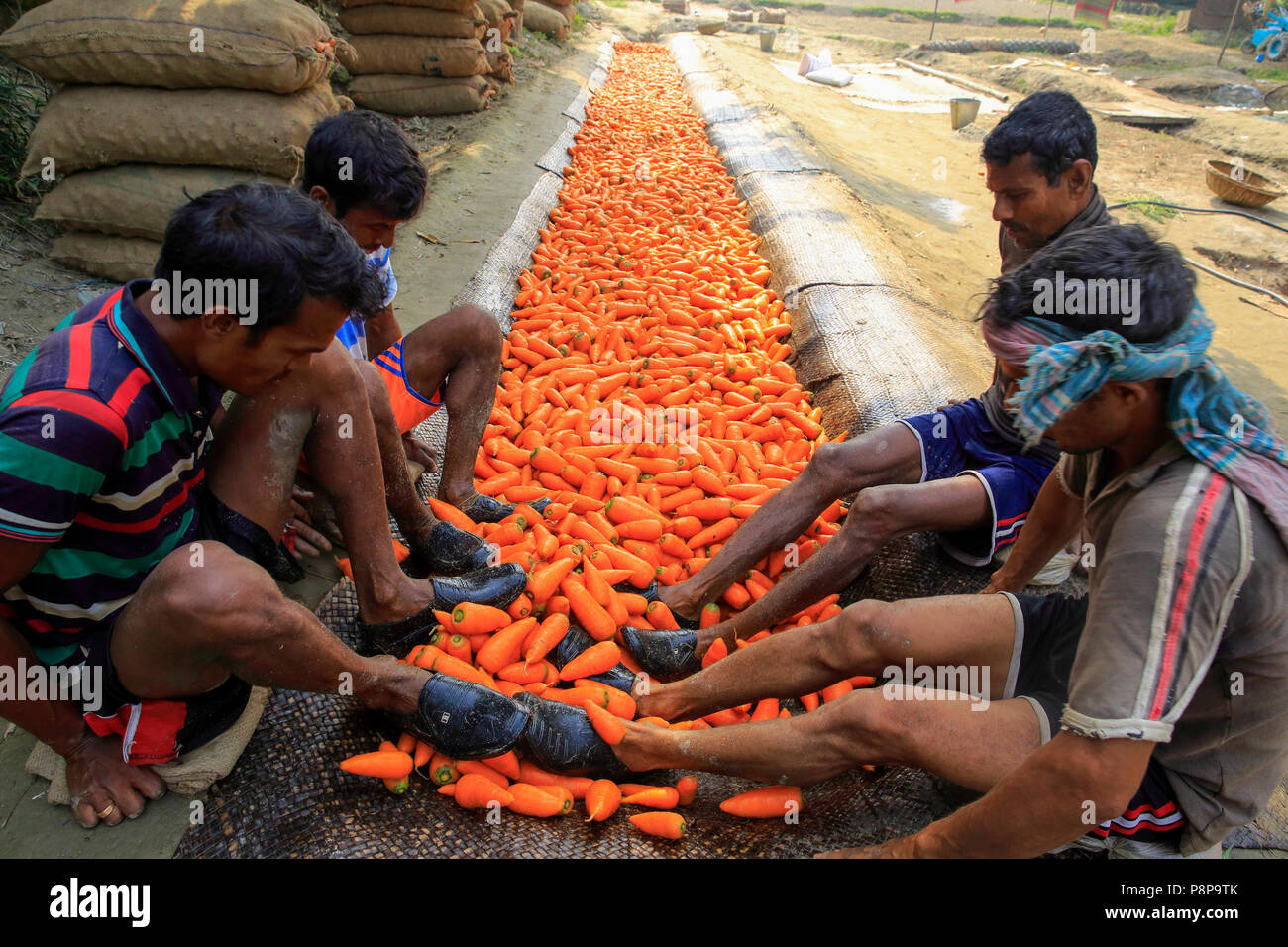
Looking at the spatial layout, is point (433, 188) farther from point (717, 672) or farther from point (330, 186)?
point (717, 672)

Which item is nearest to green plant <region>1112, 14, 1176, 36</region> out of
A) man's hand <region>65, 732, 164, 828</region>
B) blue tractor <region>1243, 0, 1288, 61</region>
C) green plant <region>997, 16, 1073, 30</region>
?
green plant <region>997, 16, 1073, 30</region>

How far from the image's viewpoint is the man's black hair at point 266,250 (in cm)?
168

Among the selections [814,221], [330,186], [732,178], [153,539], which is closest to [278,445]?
[153,539]

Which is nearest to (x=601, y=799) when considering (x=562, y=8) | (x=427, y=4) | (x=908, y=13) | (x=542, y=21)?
(x=427, y=4)

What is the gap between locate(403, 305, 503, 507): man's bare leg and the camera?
3.06m

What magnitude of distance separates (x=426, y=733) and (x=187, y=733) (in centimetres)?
57

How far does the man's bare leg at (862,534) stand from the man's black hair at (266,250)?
1.62m

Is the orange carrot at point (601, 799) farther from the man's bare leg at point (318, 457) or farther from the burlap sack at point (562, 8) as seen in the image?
the burlap sack at point (562, 8)

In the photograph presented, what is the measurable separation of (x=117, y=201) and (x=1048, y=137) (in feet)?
15.0

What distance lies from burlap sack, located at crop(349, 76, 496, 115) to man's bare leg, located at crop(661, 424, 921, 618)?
7.47 metres

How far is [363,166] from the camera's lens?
2545mm

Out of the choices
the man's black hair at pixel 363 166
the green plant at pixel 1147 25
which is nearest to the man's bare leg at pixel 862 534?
the man's black hair at pixel 363 166

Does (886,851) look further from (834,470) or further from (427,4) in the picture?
(427,4)

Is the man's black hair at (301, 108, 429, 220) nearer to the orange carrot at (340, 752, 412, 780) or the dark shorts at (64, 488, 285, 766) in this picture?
the dark shorts at (64, 488, 285, 766)
